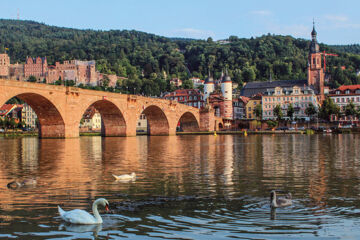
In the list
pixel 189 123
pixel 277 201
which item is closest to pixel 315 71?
pixel 189 123

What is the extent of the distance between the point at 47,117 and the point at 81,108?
4.82 metres

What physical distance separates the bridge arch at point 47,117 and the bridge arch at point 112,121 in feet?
42.6

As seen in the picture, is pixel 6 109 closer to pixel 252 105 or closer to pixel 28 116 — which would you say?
pixel 28 116

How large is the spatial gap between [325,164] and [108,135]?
186 ft

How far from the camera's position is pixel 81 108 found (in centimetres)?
6241

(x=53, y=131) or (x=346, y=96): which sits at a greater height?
(x=346, y=96)

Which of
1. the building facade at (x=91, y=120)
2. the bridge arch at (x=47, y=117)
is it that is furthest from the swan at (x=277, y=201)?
the building facade at (x=91, y=120)

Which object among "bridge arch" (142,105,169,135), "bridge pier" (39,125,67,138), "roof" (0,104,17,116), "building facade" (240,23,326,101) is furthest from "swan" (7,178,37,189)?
"roof" (0,104,17,116)

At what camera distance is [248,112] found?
134m

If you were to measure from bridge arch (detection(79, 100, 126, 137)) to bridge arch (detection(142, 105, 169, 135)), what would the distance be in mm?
12227

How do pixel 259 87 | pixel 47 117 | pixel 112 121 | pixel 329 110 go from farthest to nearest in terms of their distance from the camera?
pixel 259 87 → pixel 329 110 → pixel 112 121 → pixel 47 117

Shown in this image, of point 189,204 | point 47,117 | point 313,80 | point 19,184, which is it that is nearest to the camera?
point 189,204

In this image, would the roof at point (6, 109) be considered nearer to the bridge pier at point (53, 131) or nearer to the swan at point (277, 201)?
the bridge pier at point (53, 131)

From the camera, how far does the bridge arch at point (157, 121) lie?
90.0 m
